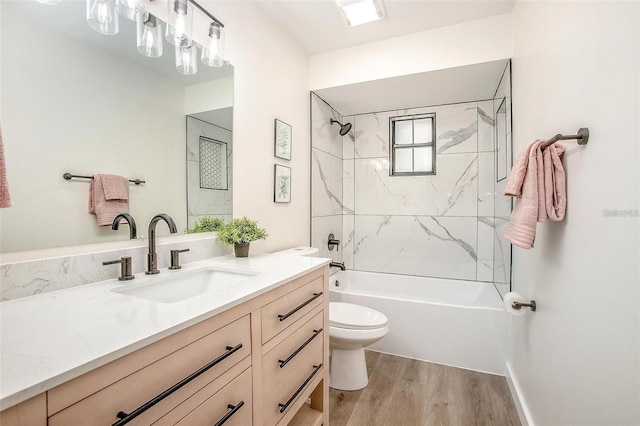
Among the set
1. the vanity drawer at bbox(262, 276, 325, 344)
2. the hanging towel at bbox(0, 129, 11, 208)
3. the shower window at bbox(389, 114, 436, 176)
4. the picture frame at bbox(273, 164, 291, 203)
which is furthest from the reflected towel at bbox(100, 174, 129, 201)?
the shower window at bbox(389, 114, 436, 176)

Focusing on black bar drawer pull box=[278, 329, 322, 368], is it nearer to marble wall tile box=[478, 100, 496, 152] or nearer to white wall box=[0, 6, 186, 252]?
white wall box=[0, 6, 186, 252]

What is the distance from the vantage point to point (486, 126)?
298 cm

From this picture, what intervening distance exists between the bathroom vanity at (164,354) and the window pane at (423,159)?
91.4 inches

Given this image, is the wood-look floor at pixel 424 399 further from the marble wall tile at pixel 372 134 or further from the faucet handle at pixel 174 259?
the marble wall tile at pixel 372 134

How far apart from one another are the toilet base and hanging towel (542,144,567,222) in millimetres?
1435

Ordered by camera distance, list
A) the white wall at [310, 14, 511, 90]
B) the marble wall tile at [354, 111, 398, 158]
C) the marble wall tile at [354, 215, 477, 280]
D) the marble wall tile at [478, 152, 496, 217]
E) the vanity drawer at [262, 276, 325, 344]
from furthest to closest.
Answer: the marble wall tile at [354, 111, 398, 158] → the marble wall tile at [354, 215, 477, 280] → the marble wall tile at [478, 152, 496, 217] → the white wall at [310, 14, 511, 90] → the vanity drawer at [262, 276, 325, 344]

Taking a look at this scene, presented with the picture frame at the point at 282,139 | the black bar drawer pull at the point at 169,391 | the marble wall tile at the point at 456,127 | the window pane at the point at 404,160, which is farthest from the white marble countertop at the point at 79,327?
the marble wall tile at the point at 456,127

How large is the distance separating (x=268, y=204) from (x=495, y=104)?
7.78 feet

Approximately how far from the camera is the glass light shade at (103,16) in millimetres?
1109

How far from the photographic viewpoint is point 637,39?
2.37 feet

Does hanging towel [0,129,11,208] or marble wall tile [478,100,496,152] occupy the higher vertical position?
marble wall tile [478,100,496,152]

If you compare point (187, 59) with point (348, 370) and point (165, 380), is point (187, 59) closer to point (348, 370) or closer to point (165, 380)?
point (165, 380)

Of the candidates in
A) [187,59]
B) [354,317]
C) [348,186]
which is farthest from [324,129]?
[354,317]

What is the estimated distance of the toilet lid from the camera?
6.44 ft
